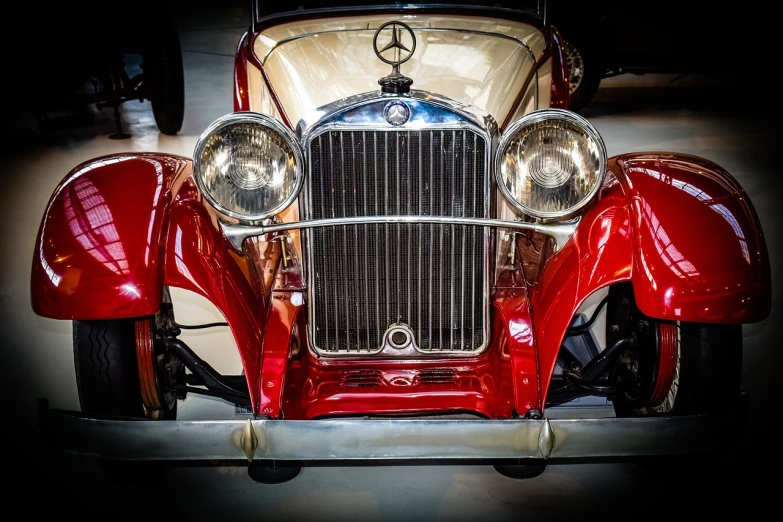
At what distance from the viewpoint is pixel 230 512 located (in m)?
2.44

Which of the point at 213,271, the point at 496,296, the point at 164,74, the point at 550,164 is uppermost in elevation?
the point at 164,74

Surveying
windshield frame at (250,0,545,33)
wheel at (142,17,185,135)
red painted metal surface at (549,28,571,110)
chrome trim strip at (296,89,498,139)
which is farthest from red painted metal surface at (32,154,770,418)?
wheel at (142,17,185,135)

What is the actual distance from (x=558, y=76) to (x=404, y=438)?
1.69 metres

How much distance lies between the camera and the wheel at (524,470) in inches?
101

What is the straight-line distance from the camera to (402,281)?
8.04ft

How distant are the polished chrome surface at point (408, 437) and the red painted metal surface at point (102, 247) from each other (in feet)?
1.06

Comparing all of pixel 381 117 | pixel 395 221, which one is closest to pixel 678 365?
pixel 395 221

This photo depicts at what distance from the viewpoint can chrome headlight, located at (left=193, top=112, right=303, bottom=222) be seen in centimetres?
212

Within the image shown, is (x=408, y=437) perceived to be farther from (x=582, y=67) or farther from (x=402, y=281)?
(x=582, y=67)

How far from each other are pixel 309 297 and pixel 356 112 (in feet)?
2.04

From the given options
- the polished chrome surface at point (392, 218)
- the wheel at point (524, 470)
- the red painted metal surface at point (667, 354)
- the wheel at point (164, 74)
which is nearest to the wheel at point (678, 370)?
the red painted metal surface at point (667, 354)

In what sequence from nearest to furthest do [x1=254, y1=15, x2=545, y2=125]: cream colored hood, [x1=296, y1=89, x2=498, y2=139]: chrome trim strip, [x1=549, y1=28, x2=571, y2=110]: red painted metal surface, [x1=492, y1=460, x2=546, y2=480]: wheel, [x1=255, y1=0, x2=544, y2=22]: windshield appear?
[x1=296, y1=89, x2=498, y2=139]: chrome trim strip, [x1=492, y1=460, x2=546, y2=480]: wheel, [x1=254, y1=15, x2=545, y2=125]: cream colored hood, [x1=549, y1=28, x2=571, y2=110]: red painted metal surface, [x1=255, y1=0, x2=544, y2=22]: windshield

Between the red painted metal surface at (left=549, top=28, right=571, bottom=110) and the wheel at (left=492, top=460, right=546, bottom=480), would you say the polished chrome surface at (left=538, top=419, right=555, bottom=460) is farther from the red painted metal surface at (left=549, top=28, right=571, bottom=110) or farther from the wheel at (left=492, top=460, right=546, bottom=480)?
the red painted metal surface at (left=549, top=28, right=571, bottom=110)

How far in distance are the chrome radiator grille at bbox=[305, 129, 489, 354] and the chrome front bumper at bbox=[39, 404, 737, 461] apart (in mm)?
560
